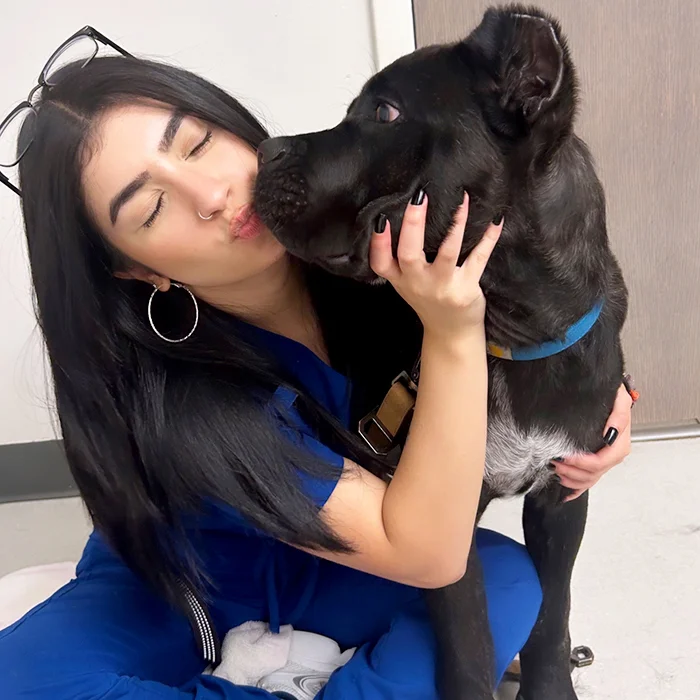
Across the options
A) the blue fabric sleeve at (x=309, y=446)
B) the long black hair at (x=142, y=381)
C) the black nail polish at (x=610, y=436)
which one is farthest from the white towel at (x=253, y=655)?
the black nail polish at (x=610, y=436)

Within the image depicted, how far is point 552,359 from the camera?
0.95m

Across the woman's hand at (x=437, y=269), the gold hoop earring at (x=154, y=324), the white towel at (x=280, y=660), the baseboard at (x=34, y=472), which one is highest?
the woman's hand at (x=437, y=269)

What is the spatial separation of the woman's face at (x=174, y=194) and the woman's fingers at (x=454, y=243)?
9.9 inches

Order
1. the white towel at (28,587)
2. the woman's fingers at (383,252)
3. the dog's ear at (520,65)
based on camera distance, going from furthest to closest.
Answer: the white towel at (28,587)
the woman's fingers at (383,252)
the dog's ear at (520,65)

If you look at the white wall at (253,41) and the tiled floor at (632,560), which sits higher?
the white wall at (253,41)

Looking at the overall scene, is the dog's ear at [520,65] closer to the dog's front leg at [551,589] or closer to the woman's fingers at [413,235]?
the woman's fingers at [413,235]

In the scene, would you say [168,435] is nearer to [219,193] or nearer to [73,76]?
[219,193]

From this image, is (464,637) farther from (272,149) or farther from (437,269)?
(272,149)

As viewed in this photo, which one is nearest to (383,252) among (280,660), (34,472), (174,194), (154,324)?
(174,194)

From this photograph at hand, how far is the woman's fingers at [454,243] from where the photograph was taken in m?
0.81

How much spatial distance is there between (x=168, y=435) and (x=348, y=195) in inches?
16.7

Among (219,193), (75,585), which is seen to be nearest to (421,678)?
→ (75,585)

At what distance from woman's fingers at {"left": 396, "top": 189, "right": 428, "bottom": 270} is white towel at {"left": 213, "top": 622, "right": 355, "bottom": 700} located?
73 cm

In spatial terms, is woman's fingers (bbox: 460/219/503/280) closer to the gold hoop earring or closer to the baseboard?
the gold hoop earring
